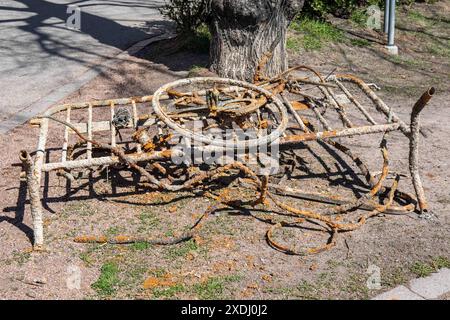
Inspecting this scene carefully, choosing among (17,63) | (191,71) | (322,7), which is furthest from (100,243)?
(322,7)

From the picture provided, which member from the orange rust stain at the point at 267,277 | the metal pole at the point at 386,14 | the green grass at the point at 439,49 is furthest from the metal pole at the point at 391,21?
the orange rust stain at the point at 267,277

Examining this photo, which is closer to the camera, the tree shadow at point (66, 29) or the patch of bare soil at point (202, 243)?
the patch of bare soil at point (202, 243)

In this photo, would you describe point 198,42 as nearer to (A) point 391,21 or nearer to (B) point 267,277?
(A) point 391,21

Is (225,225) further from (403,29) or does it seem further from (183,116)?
(403,29)

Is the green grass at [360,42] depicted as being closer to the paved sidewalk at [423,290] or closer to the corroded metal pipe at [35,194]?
the paved sidewalk at [423,290]

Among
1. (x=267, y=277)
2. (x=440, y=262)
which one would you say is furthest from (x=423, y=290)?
(x=267, y=277)

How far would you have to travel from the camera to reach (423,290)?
11.5 ft

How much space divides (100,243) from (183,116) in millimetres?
1173

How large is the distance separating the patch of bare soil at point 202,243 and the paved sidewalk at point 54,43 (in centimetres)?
122

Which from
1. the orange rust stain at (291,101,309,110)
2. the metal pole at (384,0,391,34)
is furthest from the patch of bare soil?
the metal pole at (384,0,391,34)

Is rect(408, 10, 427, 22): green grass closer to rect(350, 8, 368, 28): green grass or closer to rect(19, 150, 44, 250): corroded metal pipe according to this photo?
rect(350, 8, 368, 28): green grass

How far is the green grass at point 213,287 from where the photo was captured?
11.3ft

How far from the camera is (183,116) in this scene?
4516mm

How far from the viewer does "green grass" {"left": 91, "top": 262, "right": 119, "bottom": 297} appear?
346 centimetres
